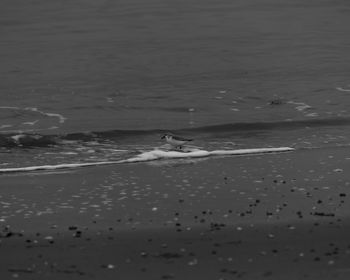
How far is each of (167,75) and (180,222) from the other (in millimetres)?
10577

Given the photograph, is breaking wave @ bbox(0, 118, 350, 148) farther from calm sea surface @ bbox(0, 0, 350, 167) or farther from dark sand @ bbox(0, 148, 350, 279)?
dark sand @ bbox(0, 148, 350, 279)

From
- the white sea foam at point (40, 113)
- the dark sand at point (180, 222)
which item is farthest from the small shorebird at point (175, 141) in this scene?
the white sea foam at point (40, 113)

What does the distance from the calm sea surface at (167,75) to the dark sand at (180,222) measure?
181 centimetres

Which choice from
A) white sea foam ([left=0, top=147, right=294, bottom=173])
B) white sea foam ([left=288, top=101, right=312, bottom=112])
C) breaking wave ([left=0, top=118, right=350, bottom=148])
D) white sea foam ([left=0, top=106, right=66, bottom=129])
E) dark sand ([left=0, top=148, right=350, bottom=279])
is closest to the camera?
dark sand ([left=0, top=148, right=350, bottom=279])

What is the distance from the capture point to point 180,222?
6.93m

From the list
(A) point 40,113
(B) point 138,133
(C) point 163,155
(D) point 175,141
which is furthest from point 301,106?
(C) point 163,155

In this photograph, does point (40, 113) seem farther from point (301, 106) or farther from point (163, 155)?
point (163, 155)

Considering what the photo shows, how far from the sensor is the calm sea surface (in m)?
12.1

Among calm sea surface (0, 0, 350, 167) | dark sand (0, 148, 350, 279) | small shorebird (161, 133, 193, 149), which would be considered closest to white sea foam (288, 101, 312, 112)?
calm sea surface (0, 0, 350, 167)

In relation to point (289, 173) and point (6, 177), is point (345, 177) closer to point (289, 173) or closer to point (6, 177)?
point (289, 173)

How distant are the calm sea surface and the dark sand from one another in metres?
1.81

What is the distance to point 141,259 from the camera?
19.9ft

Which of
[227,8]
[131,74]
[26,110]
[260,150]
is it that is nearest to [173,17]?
[227,8]

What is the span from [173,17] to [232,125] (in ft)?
36.4
